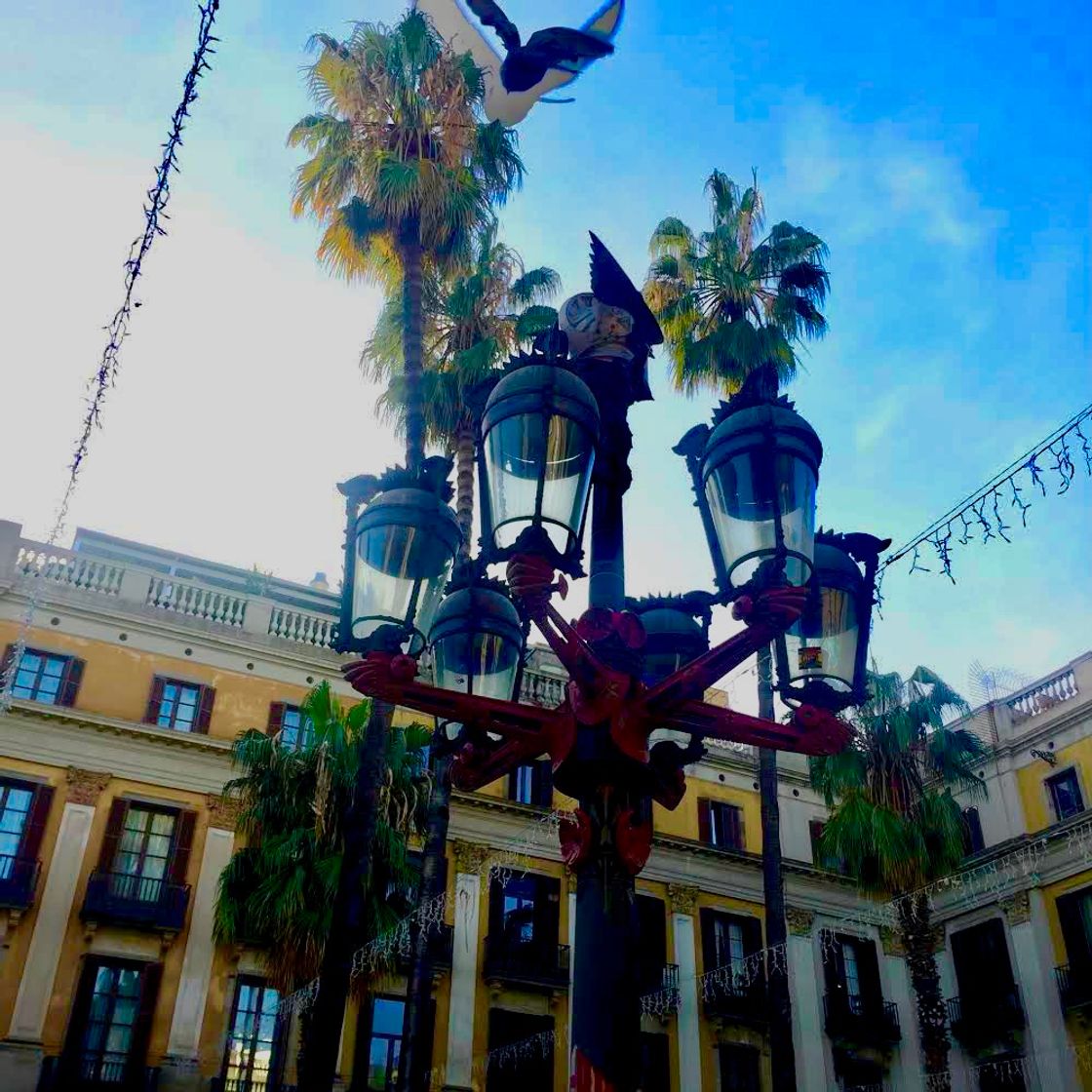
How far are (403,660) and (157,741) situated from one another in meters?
20.9

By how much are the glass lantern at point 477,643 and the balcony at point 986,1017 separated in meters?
27.6

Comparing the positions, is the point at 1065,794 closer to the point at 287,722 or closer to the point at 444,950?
the point at 444,950

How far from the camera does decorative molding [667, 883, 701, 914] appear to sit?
2871cm

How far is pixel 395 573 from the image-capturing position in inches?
218

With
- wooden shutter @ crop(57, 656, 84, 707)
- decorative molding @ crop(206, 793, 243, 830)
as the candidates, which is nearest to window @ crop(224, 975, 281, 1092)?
decorative molding @ crop(206, 793, 243, 830)

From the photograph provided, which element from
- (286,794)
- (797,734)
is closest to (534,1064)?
(286,794)

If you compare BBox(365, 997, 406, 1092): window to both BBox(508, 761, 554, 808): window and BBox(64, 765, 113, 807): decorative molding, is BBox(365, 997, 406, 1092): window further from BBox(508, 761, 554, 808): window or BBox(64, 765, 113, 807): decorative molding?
BBox(64, 765, 113, 807): decorative molding

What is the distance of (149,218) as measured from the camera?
6.55 metres

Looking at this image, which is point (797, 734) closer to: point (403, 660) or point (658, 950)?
point (403, 660)

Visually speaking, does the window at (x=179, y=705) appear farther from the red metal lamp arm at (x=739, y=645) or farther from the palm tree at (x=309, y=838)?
the red metal lamp arm at (x=739, y=645)

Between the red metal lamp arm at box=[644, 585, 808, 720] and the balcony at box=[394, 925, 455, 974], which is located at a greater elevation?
the balcony at box=[394, 925, 455, 974]

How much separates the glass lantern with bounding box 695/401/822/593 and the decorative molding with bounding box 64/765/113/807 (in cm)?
2086

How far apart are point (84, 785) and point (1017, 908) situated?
23.1 m

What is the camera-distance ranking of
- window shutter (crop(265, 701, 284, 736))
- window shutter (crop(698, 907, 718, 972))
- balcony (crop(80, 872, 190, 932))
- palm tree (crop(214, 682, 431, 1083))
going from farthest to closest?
window shutter (crop(698, 907, 718, 972)) < window shutter (crop(265, 701, 284, 736)) < balcony (crop(80, 872, 190, 932)) < palm tree (crop(214, 682, 431, 1083))
